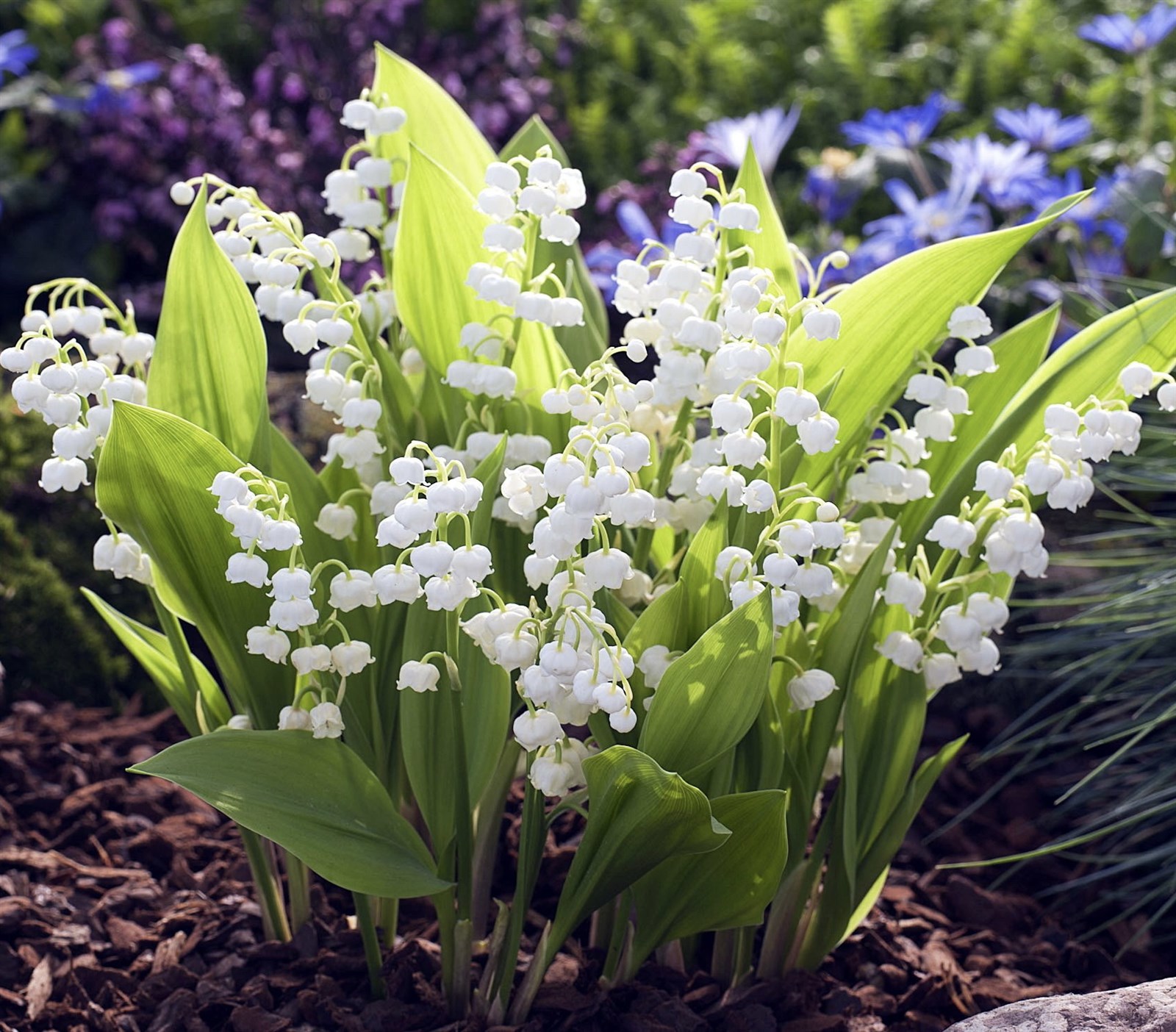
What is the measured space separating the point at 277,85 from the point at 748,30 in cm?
183

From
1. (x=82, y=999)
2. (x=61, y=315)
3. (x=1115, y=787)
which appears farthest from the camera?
(x=1115, y=787)

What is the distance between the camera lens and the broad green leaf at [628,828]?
4.13 ft

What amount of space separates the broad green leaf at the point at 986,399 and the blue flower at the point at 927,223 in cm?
109

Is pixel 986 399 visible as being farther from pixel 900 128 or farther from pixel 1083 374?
pixel 900 128

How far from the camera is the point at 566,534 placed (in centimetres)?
113

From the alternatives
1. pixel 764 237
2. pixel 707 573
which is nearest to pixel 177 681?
pixel 707 573

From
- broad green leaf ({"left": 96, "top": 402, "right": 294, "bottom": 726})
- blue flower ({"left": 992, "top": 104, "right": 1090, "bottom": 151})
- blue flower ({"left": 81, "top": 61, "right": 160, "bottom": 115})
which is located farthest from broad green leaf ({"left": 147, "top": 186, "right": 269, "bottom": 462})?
blue flower ({"left": 81, "top": 61, "right": 160, "bottom": 115})

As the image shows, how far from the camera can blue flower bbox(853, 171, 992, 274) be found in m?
2.81

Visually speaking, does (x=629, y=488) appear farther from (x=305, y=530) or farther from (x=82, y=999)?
(x=82, y=999)

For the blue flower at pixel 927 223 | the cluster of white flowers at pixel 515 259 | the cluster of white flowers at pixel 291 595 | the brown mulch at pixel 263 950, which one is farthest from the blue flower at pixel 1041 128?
the cluster of white flowers at pixel 291 595

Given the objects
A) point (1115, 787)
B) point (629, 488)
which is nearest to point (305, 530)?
point (629, 488)

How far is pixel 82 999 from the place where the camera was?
1.69 m

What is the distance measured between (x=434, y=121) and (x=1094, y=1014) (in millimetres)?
1465

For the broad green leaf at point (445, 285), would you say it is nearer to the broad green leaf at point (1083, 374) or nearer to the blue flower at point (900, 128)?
the broad green leaf at point (1083, 374)
